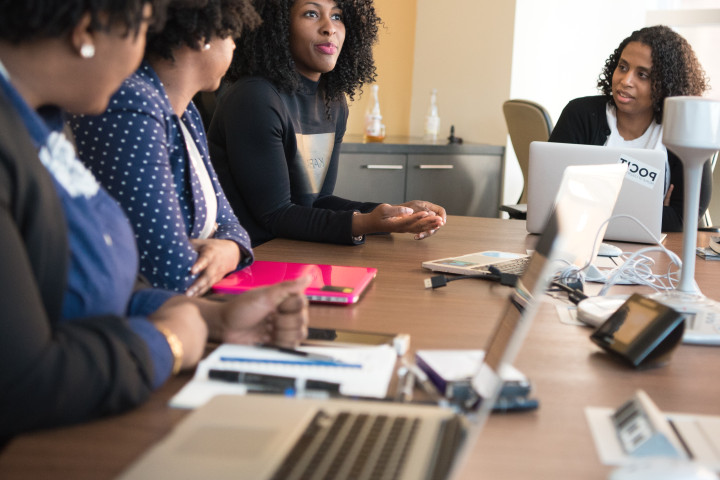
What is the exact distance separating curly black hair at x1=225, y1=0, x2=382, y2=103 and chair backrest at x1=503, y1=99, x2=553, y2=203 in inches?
49.2

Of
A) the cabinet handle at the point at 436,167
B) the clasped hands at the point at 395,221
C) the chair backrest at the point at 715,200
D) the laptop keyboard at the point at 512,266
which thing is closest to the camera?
the laptop keyboard at the point at 512,266

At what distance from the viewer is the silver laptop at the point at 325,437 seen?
0.67 meters

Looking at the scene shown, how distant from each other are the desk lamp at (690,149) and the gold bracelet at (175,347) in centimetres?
83

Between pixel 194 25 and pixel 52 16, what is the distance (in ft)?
2.15

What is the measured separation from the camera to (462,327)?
1.26 m

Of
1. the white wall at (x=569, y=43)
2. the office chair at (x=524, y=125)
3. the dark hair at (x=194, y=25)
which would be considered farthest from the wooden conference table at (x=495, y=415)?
the white wall at (x=569, y=43)

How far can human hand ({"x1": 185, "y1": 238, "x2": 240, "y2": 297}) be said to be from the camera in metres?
1.43

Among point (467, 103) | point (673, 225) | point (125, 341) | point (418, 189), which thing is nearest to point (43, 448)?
point (125, 341)

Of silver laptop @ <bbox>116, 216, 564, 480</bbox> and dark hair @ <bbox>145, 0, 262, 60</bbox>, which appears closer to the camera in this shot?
silver laptop @ <bbox>116, 216, 564, 480</bbox>

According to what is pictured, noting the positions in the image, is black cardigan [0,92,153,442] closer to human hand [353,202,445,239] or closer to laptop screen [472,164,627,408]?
laptop screen [472,164,627,408]

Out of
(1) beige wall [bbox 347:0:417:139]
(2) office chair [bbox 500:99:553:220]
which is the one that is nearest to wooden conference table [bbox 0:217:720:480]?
(2) office chair [bbox 500:99:553:220]

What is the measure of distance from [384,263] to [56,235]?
1000mm

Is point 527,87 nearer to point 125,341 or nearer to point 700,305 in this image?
point 700,305

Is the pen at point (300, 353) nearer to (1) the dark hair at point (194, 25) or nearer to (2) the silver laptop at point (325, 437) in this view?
(2) the silver laptop at point (325, 437)
